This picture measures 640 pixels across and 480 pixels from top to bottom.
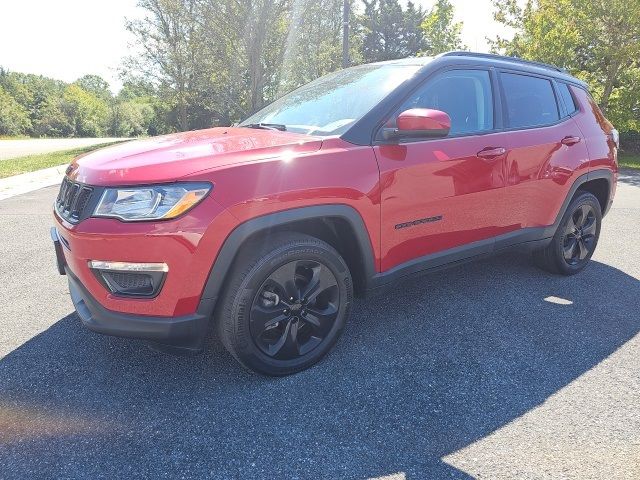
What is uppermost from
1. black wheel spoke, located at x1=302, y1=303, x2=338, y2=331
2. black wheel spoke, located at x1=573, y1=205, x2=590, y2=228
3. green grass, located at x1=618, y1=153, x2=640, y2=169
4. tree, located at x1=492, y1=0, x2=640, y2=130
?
tree, located at x1=492, y1=0, x2=640, y2=130

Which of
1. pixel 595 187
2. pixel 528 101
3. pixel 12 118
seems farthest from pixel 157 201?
pixel 12 118

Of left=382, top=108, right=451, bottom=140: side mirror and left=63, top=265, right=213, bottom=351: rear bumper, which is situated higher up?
left=382, top=108, right=451, bottom=140: side mirror

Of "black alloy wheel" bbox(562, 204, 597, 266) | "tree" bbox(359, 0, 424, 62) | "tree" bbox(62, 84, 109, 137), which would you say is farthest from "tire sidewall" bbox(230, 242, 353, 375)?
"tree" bbox(62, 84, 109, 137)

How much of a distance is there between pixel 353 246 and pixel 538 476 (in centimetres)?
137

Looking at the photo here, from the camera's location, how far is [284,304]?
2422 mm

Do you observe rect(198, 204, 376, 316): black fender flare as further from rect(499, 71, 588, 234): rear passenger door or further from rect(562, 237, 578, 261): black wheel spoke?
rect(562, 237, 578, 261): black wheel spoke

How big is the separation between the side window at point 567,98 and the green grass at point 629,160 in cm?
1265

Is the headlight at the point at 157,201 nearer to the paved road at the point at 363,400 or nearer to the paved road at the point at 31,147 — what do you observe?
the paved road at the point at 363,400

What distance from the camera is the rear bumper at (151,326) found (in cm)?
209

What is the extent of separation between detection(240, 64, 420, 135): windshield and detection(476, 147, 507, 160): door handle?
2.27 feet

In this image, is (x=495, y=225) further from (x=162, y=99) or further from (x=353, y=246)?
(x=162, y=99)

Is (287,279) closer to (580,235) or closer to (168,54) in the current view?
(580,235)

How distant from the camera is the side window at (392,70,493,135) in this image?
290 cm

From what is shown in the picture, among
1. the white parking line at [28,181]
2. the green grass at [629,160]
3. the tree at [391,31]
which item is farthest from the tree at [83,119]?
the green grass at [629,160]
